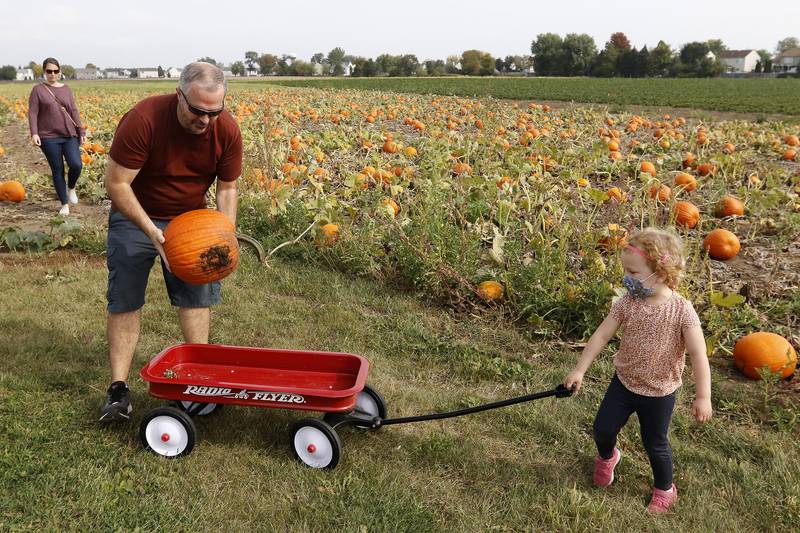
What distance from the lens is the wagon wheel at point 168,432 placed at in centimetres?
338

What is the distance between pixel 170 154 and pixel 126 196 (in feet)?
1.05

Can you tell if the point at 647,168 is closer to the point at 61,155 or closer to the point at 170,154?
the point at 170,154

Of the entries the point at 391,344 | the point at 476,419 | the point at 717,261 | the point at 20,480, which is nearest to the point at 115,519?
the point at 20,480

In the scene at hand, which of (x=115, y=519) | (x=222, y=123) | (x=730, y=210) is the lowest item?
(x=115, y=519)

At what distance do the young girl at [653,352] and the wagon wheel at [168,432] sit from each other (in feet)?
6.30

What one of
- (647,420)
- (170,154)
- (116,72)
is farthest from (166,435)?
(116,72)

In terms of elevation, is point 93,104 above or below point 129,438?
above

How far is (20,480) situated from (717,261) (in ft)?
18.7

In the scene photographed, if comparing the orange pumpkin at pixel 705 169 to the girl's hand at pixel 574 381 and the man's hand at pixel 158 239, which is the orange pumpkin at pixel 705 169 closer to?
the girl's hand at pixel 574 381

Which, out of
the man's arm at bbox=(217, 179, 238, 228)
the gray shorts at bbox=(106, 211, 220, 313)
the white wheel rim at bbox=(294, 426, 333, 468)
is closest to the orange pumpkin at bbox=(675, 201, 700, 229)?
the man's arm at bbox=(217, 179, 238, 228)

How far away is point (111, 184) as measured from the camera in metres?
3.38

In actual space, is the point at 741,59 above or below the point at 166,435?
above

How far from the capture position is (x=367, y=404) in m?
3.69

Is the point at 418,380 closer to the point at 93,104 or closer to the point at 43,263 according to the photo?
the point at 43,263
